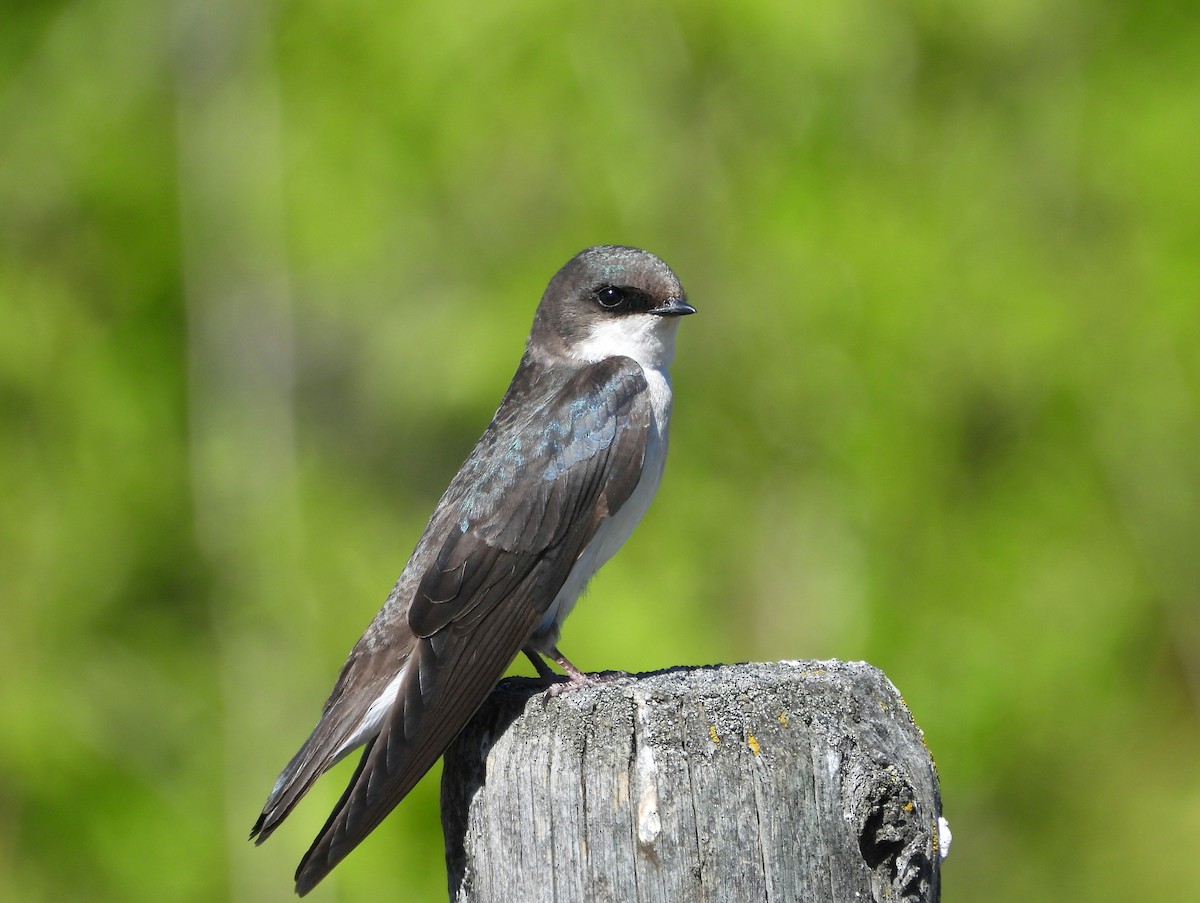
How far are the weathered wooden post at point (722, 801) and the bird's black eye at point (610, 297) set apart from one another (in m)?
1.83

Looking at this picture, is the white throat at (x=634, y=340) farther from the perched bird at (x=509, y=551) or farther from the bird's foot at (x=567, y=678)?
the bird's foot at (x=567, y=678)

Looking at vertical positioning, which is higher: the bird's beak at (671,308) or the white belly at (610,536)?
the bird's beak at (671,308)

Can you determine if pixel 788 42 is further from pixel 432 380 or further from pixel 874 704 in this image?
pixel 874 704

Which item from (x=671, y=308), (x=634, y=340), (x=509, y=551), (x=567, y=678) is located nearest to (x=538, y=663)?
(x=567, y=678)

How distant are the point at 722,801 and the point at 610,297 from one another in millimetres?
2153

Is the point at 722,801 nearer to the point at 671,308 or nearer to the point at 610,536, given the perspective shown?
the point at 610,536

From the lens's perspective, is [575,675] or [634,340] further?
[634,340]

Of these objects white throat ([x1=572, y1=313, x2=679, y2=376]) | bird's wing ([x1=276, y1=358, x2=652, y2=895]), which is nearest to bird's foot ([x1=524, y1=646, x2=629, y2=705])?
bird's wing ([x1=276, y1=358, x2=652, y2=895])

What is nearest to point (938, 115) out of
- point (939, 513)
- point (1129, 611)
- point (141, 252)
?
point (939, 513)

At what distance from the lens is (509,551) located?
10.7ft

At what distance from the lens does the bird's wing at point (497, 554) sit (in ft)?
9.16

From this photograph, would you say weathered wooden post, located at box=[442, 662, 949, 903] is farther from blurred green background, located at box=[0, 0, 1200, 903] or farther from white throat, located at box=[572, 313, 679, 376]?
blurred green background, located at box=[0, 0, 1200, 903]

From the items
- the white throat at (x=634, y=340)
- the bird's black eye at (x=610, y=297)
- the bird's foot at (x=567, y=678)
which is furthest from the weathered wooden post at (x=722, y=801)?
the bird's black eye at (x=610, y=297)

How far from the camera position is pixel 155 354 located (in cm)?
597
